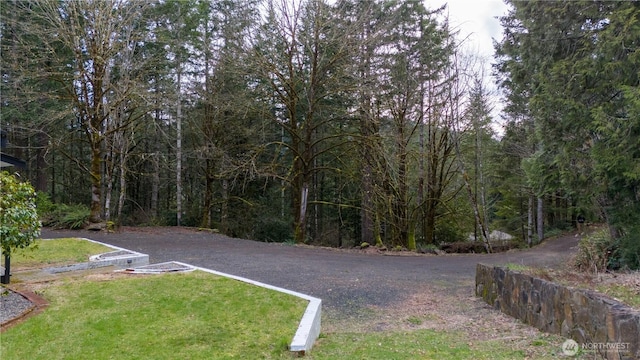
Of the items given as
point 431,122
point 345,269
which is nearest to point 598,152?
point 345,269

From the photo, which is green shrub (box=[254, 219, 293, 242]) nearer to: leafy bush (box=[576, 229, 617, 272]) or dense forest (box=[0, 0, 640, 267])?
dense forest (box=[0, 0, 640, 267])

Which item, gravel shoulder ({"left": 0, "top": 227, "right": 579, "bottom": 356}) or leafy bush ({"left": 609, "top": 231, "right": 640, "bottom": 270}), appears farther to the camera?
leafy bush ({"left": 609, "top": 231, "right": 640, "bottom": 270})

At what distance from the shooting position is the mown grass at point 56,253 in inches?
292

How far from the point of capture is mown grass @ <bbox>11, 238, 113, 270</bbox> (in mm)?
7418

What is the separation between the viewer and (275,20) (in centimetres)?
1251

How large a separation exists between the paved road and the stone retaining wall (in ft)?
5.37

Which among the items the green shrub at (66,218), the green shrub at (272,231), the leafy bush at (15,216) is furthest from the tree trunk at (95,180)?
the leafy bush at (15,216)

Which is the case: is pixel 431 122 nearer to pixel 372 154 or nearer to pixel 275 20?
pixel 372 154

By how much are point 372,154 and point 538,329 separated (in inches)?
367

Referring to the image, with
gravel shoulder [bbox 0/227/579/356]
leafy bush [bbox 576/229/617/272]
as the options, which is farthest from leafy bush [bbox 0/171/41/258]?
leafy bush [bbox 576/229/617/272]

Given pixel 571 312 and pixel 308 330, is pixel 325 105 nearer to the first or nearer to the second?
pixel 308 330

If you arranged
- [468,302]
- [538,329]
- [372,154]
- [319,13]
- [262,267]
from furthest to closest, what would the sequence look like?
[372,154] < [319,13] < [262,267] < [468,302] < [538,329]

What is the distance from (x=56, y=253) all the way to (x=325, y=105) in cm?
958

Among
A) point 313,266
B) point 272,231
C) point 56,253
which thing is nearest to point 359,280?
point 313,266
